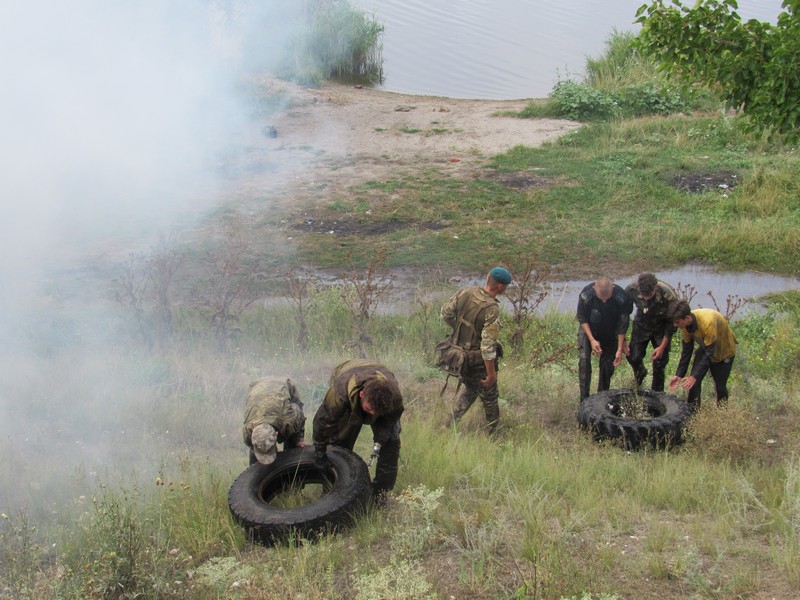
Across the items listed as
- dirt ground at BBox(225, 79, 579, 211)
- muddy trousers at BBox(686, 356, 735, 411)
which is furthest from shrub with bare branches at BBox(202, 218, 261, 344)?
muddy trousers at BBox(686, 356, 735, 411)

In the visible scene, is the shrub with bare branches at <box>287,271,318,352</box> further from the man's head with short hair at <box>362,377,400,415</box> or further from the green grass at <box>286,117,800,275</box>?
the man's head with short hair at <box>362,377,400,415</box>

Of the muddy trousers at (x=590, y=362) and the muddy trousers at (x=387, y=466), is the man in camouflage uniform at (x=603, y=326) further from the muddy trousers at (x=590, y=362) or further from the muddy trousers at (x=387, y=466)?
the muddy trousers at (x=387, y=466)

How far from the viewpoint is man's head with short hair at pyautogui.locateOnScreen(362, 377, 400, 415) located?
4.80 meters

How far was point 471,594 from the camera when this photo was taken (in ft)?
13.9

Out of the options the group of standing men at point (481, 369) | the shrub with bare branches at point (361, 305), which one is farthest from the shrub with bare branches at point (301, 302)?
the group of standing men at point (481, 369)

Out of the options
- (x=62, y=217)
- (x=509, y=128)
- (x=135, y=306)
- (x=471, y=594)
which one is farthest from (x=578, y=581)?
(x=509, y=128)

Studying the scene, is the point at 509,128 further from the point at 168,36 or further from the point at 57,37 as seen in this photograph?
the point at 57,37

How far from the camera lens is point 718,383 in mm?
6965

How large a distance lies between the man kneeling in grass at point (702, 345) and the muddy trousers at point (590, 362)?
2.43 ft

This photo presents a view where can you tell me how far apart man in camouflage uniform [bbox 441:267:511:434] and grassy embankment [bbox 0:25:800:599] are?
0.37 meters

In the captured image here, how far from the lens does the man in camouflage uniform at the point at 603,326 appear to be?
7.25 m

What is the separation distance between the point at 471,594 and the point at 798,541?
1.97m

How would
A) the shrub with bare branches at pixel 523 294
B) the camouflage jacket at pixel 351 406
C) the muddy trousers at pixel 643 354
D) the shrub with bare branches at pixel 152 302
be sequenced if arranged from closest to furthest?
the camouflage jacket at pixel 351 406 < the muddy trousers at pixel 643 354 < the shrub with bare branches at pixel 152 302 < the shrub with bare branches at pixel 523 294

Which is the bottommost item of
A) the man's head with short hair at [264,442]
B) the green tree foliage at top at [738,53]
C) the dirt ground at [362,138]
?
the man's head with short hair at [264,442]
